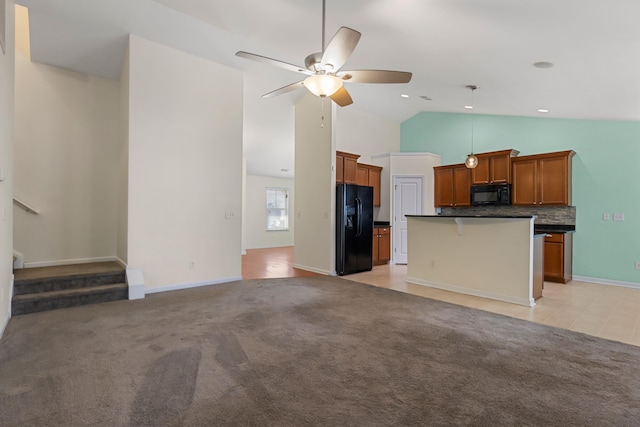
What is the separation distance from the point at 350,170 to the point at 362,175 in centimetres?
58

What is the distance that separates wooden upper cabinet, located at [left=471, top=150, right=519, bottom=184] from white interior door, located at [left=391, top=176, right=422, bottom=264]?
4.06 ft

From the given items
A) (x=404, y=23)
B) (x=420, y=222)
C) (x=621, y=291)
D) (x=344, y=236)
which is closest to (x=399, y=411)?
(x=404, y=23)

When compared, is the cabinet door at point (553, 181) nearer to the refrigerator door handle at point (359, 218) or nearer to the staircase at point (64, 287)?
the refrigerator door handle at point (359, 218)

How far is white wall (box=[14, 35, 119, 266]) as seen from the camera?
4777 mm

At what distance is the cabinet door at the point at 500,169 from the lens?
6.31 metres

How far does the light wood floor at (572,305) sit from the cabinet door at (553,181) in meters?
1.47

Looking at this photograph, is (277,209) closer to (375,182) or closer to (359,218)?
(375,182)

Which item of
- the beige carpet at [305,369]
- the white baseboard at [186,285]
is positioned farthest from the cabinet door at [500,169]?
the white baseboard at [186,285]

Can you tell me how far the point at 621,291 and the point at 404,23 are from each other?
16.8 ft

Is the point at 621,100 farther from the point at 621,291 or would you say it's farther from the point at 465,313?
the point at 465,313

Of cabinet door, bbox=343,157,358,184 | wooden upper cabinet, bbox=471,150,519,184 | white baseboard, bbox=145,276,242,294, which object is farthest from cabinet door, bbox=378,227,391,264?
white baseboard, bbox=145,276,242,294

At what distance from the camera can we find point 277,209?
11.5 meters

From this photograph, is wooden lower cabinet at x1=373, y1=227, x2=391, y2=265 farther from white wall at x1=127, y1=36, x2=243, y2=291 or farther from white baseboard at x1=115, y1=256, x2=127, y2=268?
white baseboard at x1=115, y1=256, x2=127, y2=268

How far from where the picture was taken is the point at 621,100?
4.26 m
